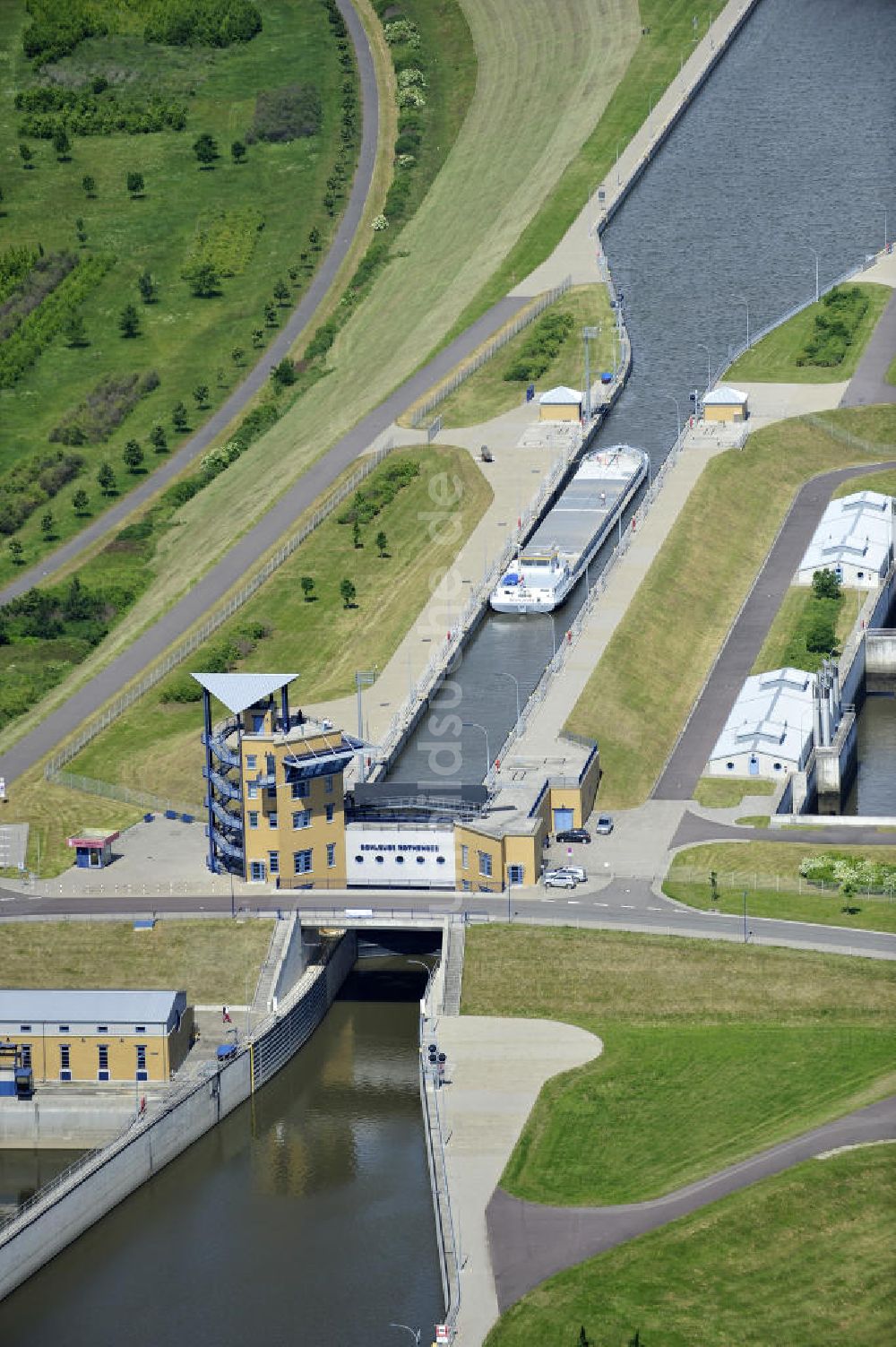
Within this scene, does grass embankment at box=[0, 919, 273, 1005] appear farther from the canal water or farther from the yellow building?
the canal water

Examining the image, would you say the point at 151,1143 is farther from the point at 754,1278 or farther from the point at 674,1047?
the point at 754,1278

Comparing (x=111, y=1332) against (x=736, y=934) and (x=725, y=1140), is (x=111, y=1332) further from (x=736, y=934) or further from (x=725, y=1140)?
(x=736, y=934)

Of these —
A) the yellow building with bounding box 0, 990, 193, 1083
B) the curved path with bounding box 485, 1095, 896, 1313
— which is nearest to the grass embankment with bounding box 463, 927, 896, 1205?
the curved path with bounding box 485, 1095, 896, 1313

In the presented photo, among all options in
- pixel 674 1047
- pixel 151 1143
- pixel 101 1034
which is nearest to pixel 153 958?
pixel 101 1034

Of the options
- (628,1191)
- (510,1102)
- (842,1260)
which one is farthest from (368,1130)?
(842,1260)

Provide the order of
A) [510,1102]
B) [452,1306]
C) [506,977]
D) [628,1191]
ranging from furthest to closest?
[506,977], [510,1102], [628,1191], [452,1306]
